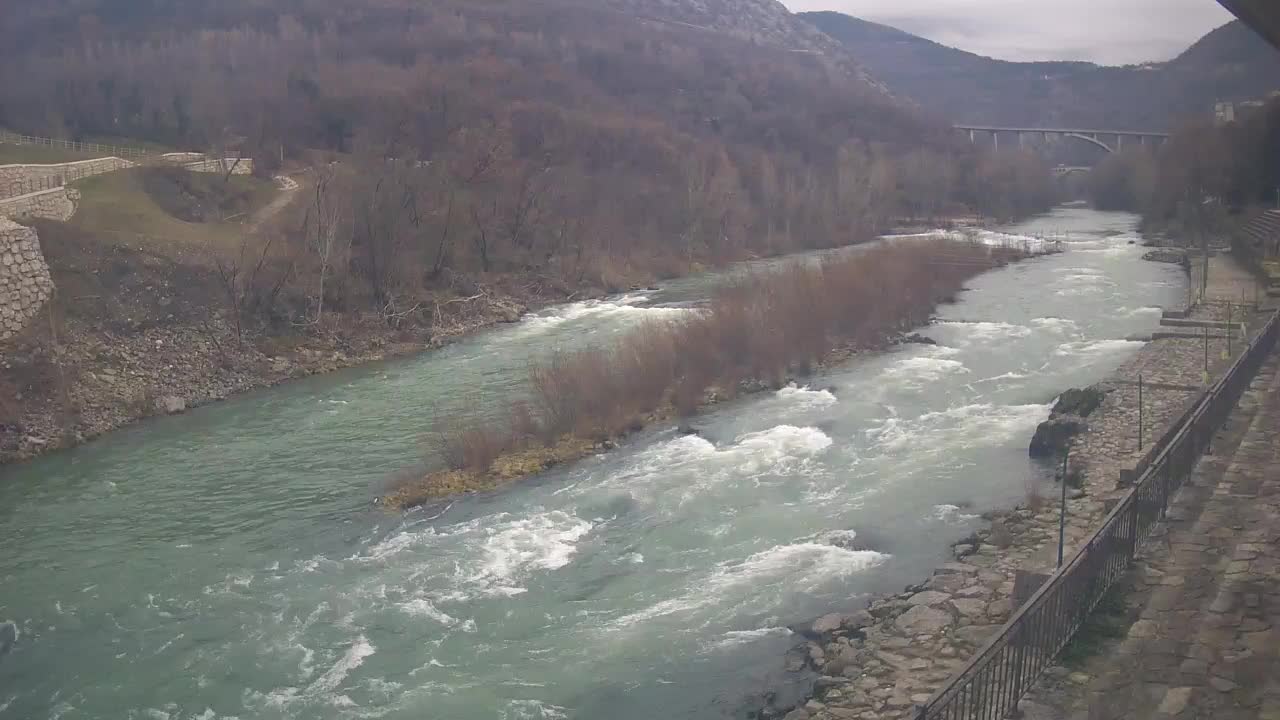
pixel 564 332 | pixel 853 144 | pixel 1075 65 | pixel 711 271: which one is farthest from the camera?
pixel 1075 65

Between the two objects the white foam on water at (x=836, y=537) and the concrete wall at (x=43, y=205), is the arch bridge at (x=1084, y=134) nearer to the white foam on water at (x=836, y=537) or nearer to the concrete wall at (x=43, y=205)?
the white foam on water at (x=836, y=537)

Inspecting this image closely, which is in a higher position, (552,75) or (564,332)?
(552,75)

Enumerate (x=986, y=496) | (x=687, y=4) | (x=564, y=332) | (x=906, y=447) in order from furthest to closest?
(x=687, y=4) < (x=564, y=332) < (x=906, y=447) < (x=986, y=496)

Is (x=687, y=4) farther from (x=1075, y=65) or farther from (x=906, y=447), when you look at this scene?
(x=906, y=447)

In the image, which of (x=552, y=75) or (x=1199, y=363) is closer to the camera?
(x=1199, y=363)

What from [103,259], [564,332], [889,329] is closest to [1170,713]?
[889,329]

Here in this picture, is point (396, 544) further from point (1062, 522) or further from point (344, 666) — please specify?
point (1062, 522)

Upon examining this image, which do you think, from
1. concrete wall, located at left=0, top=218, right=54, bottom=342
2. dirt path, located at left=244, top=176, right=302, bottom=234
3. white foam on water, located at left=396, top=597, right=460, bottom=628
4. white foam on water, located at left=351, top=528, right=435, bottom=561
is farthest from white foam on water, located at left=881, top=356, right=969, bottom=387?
dirt path, located at left=244, top=176, right=302, bottom=234
